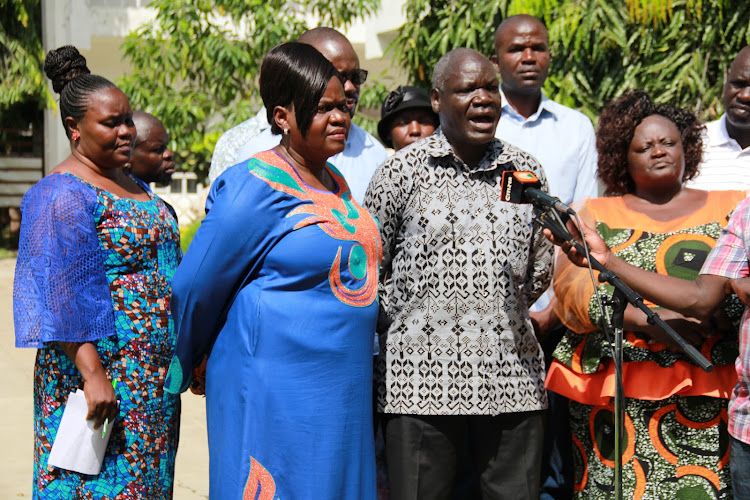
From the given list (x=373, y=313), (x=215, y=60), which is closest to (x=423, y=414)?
(x=373, y=313)

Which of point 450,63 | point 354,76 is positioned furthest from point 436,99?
point 354,76

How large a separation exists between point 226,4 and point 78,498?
334 inches

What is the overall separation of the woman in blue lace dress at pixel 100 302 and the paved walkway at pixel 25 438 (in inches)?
81.5

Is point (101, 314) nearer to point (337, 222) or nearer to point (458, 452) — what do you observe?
point (337, 222)

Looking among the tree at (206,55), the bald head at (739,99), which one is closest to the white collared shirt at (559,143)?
the bald head at (739,99)

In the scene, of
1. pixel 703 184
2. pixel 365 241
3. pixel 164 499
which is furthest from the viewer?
pixel 703 184

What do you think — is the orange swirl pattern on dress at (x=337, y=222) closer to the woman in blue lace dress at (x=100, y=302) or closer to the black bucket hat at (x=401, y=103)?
the woman in blue lace dress at (x=100, y=302)

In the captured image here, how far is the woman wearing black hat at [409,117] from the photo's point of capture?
4.82m

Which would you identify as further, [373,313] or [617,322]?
[373,313]

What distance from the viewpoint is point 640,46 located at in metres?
7.95

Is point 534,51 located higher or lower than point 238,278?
higher

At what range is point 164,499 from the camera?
Result: 3.47 meters

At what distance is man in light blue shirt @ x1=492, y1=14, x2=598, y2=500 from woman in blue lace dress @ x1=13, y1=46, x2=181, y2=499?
1.58 metres

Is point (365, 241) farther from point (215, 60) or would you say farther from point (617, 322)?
point (215, 60)
